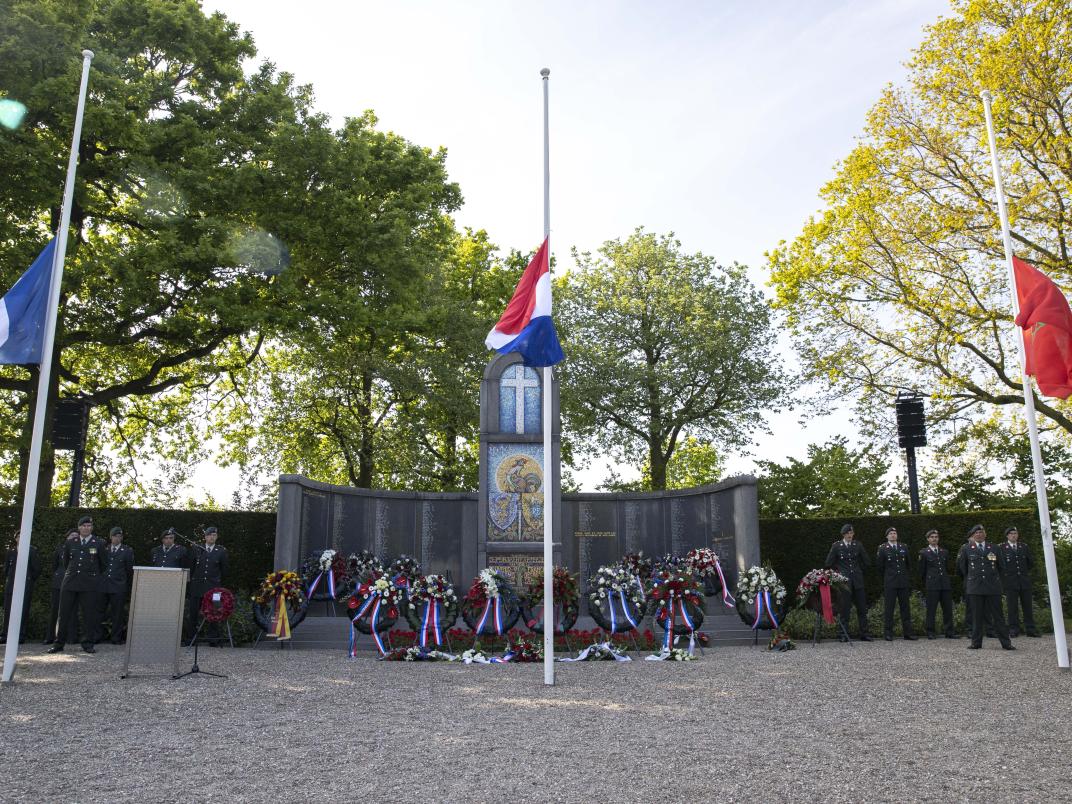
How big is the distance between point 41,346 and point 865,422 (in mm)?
21795

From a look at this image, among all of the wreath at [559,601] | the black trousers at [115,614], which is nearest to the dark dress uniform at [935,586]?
the wreath at [559,601]

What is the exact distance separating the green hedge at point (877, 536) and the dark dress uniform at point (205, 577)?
1097cm

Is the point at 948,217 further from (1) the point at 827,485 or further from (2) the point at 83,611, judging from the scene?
(2) the point at 83,611

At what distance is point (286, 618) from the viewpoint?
13062 mm

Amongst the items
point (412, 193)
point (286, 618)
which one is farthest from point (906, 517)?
point (412, 193)

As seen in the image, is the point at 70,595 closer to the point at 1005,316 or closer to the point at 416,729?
the point at 416,729

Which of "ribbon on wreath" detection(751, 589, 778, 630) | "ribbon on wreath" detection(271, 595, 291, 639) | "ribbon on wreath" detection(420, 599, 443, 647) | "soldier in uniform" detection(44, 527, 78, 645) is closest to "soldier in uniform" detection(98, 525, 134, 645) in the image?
"soldier in uniform" detection(44, 527, 78, 645)

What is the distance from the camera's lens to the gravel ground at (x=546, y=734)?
5059mm

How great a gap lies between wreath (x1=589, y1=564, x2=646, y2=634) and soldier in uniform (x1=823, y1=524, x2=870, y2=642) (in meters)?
3.93

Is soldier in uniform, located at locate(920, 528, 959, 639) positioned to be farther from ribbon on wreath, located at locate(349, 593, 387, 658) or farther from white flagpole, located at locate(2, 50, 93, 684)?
white flagpole, located at locate(2, 50, 93, 684)

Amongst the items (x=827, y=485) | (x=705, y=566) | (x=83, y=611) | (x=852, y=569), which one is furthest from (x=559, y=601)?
(x=827, y=485)

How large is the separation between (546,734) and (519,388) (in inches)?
449

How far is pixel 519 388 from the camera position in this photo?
691 inches

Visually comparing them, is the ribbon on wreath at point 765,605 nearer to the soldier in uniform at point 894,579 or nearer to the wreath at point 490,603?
the soldier in uniform at point 894,579
